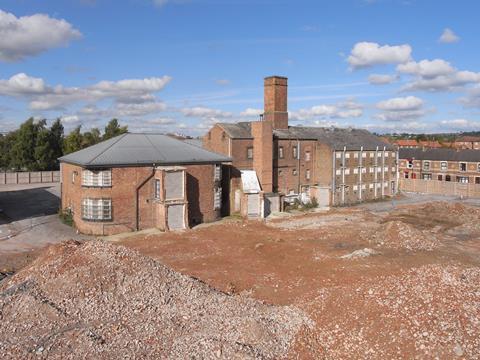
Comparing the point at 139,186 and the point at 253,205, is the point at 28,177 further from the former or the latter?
the point at 253,205

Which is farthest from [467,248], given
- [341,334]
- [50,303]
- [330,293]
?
[50,303]

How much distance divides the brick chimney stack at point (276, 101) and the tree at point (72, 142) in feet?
105

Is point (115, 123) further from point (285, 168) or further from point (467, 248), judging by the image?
point (467, 248)

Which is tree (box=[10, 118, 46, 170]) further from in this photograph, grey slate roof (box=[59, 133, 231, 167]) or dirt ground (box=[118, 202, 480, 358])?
dirt ground (box=[118, 202, 480, 358])

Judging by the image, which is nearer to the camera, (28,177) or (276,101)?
(276,101)

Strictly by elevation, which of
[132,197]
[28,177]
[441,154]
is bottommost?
[132,197]

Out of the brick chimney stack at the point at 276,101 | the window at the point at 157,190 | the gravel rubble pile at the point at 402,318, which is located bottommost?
the gravel rubble pile at the point at 402,318

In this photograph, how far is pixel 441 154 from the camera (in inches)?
2756

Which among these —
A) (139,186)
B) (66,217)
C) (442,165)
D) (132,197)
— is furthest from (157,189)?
(442,165)

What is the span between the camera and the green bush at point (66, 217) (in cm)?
3438

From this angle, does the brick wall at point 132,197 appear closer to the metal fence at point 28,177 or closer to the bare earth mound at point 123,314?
the bare earth mound at point 123,314

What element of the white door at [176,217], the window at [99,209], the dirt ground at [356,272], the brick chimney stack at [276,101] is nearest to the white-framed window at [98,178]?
the window at [99,209]

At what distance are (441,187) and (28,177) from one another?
55955 mm

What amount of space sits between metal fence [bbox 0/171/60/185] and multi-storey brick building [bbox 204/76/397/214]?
27.3 meters
